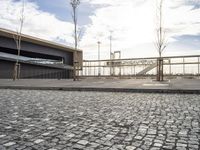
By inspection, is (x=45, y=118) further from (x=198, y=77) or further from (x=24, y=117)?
(x=198, y=77)

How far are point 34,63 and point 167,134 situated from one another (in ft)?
140

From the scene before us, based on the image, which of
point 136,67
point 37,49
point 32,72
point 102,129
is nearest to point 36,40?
point 37,49

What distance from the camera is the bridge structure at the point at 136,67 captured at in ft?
57.3

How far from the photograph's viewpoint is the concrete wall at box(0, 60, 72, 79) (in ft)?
129

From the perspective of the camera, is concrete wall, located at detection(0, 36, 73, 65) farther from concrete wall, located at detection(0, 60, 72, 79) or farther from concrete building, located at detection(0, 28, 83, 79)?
concrete wall, located at detection(0, 60, 72, 79)

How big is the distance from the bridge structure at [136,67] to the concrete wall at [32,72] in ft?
52.8

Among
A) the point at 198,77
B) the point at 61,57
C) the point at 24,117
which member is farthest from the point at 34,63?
the point at 24,117

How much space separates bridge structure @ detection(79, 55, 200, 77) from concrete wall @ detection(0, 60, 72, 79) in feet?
52.8

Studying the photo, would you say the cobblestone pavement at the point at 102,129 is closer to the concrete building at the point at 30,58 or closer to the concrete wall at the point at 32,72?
the concrete building at the point at 30,58

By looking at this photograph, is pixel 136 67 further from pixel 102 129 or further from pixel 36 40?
pixel 36 40

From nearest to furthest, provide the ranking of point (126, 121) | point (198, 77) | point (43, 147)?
point (43, 147), point (126, 121), point (198, 77)

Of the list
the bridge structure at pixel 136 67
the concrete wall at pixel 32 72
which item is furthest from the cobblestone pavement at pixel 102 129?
the concrete wall at pixel 32 72

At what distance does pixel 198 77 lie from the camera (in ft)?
58.3

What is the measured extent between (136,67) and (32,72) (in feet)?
97.3
